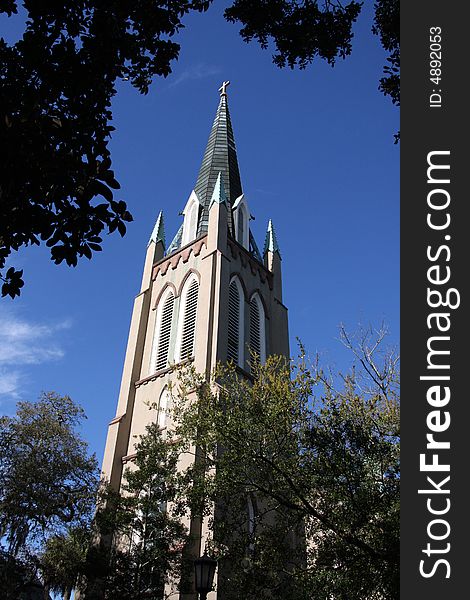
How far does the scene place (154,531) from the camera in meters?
14.7

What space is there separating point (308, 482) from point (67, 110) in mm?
7356

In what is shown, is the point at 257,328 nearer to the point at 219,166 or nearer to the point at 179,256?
the point at 179,256

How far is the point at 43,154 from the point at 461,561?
4.98m

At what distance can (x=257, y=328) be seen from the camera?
26.4 meters

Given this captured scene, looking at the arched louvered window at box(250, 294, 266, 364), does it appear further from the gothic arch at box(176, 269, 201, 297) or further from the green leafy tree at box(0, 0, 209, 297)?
the green leafy tree at box(0, 0, 209, 297)

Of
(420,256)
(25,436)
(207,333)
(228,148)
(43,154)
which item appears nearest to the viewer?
(420,256)

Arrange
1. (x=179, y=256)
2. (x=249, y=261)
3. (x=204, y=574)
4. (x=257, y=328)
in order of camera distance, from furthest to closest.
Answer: (x=249, y=261)
(x=179, y=256)
(x=257, y=328)
(x=204, y=574)

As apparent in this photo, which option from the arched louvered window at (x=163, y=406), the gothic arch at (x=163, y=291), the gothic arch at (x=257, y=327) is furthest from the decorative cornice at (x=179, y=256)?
the arched louvered window at (x=163, y=406)

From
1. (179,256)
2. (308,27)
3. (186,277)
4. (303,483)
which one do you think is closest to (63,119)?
(308,27)

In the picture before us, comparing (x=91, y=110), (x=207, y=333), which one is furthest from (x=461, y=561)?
(x=207, y=333)

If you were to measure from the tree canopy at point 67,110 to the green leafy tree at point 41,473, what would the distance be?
13.3 m

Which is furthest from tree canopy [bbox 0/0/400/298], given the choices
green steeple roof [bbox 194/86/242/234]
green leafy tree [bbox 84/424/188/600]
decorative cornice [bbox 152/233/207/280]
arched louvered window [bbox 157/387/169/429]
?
green steeple roof [bbox 194/86/242/234]

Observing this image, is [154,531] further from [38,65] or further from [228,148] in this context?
[228,148]

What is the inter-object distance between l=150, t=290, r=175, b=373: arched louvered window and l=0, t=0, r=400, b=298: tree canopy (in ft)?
56.9
